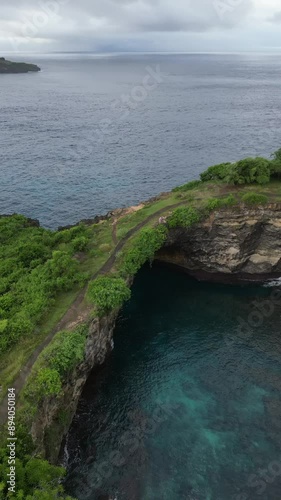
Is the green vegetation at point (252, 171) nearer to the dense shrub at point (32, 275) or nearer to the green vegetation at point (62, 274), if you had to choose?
the green vegetation at point (62, 274)

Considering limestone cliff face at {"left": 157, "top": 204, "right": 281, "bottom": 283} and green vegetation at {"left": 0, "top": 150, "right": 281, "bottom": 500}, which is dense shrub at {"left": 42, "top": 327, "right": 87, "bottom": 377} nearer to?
green vegetation at {"left": 0, "top": 150, "right": 281, "bottom": 500}

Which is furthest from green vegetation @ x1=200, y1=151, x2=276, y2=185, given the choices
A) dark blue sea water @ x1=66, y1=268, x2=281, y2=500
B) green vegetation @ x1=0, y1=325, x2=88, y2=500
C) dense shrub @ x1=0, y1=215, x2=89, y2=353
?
green vegetation @ x1=0, y1=325, x2=88, y2=500

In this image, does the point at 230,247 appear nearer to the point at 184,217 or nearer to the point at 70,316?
the point at 184,217

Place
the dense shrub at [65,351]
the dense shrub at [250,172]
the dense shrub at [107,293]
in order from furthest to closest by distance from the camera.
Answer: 1. the dense shrub at [250,172]
2. the dense shrub at [107,293]
3. the dense shrub at [65,351]

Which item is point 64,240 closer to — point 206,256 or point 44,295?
point 44,295

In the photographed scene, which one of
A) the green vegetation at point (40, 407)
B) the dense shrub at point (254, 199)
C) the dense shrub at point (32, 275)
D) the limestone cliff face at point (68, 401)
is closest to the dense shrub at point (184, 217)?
the dense shrub at point (254, 199)

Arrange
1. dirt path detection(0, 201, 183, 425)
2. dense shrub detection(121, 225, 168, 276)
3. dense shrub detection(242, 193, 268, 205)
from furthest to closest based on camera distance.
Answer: dense shrub detection(242, 193, 268, 205) < dense shrub detection(121, 225, 168, 276) < dirt path detection(0, 201, 183, 425)

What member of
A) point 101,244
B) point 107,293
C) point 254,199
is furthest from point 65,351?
point 254,199

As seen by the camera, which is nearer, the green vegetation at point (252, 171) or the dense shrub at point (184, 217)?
the dense shrub at point (184, 217)
